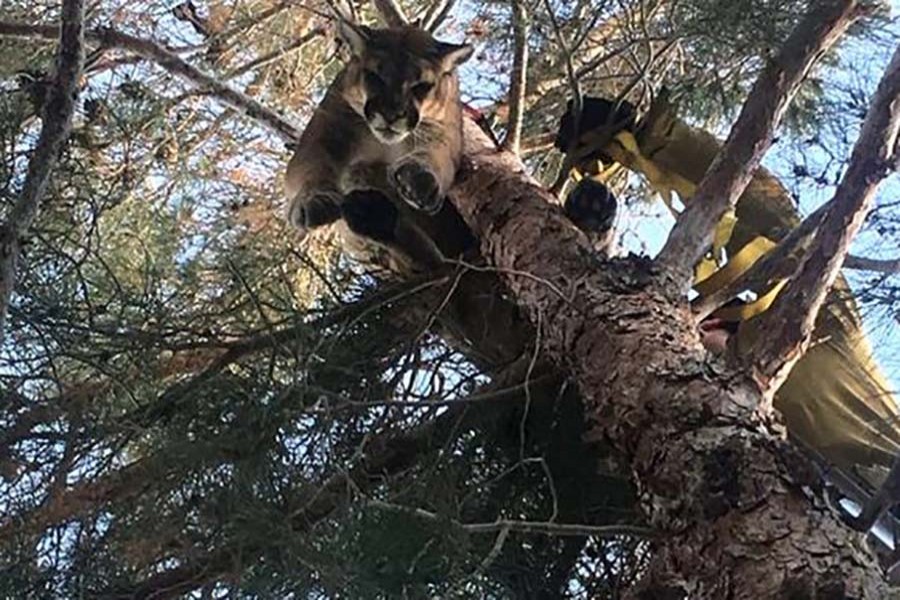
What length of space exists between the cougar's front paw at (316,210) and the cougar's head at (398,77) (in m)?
0.19

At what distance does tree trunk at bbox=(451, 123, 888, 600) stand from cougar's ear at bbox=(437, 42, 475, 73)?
2.28 feet

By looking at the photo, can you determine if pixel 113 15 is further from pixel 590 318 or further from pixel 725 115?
pixel 590 318

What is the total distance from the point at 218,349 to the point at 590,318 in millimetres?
801

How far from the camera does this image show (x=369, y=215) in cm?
282

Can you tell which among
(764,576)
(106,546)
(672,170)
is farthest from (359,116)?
(764,576)

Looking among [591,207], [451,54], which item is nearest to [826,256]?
[591,207]

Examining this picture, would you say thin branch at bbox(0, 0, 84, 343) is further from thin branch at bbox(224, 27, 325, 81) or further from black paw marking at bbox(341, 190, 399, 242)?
thin branch at bbox(224, 27, 325, 81)

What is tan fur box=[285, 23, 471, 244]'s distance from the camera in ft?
9.51

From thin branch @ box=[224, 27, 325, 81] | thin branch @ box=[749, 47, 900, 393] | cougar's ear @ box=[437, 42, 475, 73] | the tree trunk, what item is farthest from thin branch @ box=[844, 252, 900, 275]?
thin branch @ box=[224, 27, 325, 81]

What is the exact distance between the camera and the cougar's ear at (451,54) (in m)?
3.11

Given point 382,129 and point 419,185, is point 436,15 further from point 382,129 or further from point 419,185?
point 419,185

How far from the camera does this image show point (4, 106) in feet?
8.43

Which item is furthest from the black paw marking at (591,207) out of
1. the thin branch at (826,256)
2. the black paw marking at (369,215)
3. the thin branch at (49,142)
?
the thin branch at (49,142)

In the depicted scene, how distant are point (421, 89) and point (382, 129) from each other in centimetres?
17
